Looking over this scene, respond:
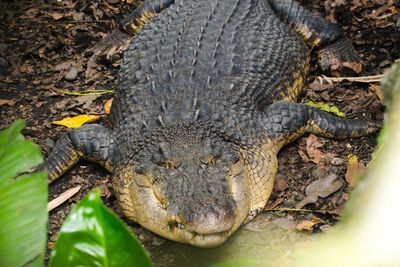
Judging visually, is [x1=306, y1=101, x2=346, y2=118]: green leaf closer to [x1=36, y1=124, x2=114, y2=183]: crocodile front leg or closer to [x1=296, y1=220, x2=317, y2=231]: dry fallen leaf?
[x1=296, y1=220, x2=317, y2=231]: dry fallen leaf

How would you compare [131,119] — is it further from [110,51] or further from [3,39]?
[3,39]

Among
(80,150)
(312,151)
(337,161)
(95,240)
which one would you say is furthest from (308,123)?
(95,240)

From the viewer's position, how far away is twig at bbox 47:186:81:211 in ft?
12.1

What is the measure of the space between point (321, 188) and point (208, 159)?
1054mm

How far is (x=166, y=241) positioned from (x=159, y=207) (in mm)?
347

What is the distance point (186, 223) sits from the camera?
2.61 meters

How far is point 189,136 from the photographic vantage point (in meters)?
3.26

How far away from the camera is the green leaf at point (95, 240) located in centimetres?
163

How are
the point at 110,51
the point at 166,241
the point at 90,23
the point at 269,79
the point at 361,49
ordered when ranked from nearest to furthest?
the point at 166,241 → the point at 269,79 → the point at 361,49 → the point at 110,51 → the point at 90,23

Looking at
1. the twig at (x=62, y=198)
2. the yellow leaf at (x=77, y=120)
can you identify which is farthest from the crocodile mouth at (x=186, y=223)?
the yellow leaf at (x=77, y=120)

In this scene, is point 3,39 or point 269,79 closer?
point 269,79

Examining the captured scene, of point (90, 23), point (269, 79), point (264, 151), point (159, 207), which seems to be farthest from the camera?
point (90, 23)

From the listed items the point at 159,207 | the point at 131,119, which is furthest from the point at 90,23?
the point at 159,207

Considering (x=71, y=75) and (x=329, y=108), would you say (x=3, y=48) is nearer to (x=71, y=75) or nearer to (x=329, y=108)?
(x=71, y=75)
